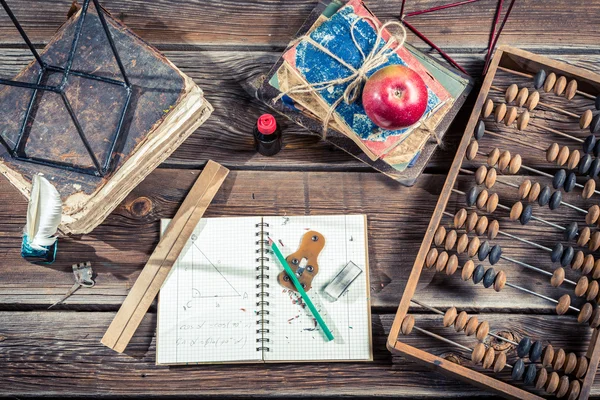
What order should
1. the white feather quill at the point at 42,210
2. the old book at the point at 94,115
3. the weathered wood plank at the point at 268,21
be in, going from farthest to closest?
the weathered wood plank at the point at 268,21
the old book at the point at 94,115
the white feather quill at the point at 42,210

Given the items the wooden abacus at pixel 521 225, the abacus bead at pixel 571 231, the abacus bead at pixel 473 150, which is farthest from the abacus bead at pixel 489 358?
the abacus bead at pixel 473 150

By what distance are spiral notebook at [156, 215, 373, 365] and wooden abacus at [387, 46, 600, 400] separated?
0.45 feet

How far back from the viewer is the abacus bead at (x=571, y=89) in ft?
4.15

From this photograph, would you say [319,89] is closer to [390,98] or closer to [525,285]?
[390,98]

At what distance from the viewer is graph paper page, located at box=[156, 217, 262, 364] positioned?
4.19 feet

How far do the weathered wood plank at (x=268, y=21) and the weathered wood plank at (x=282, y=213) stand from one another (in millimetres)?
348

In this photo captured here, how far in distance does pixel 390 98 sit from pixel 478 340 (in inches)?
24.2

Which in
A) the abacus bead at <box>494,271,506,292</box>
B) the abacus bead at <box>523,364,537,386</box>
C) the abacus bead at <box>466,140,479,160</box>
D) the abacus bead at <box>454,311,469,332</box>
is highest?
the abacus bead at <box>466,140,479,160</box>

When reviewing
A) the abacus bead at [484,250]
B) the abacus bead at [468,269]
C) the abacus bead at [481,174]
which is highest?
the abacus bead at [481,174]

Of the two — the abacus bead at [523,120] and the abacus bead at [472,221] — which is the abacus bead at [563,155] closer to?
the abacus bead at [523,120]

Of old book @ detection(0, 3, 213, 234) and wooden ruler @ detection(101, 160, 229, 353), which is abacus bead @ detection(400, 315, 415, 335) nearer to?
wooden ruler @ detection(101, 160, 229, 353)

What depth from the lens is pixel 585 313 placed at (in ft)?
3.96

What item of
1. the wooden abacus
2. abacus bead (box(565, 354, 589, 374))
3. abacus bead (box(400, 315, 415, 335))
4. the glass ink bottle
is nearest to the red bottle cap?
the glass ink bottle

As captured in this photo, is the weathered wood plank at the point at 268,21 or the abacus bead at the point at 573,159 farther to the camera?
the weathered wood plank at the point at 268,21
